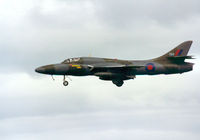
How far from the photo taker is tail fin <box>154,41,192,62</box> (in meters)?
54.8

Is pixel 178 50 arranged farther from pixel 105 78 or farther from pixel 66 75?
pixel 66 75

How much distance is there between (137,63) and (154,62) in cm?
242

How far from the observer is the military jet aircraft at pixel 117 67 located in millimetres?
50875

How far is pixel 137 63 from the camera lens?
53656 millimetres

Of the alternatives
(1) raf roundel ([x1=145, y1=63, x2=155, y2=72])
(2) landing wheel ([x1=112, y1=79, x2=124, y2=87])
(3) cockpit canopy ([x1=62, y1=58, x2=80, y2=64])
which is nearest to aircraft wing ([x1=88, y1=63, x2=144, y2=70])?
(2) landing wheel ([x1=112, y1=79, x2=124, y2=87])

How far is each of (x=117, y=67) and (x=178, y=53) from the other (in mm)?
9810

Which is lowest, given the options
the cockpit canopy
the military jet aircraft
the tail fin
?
the military jet aircraft

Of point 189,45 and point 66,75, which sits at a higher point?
point 189,45

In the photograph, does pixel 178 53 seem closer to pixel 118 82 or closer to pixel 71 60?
pixel 118 82

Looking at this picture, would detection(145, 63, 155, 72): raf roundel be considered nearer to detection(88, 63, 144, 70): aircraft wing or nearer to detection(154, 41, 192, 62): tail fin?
detection(154, 41, 192, 62): tail fin

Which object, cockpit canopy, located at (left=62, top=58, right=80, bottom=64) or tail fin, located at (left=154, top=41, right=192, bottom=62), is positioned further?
tail fin, located at (left=154, top=41, right=192, bottom=62)

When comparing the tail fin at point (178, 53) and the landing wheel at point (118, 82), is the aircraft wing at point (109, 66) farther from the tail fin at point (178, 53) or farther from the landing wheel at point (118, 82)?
the tail fin at point (178, 53)

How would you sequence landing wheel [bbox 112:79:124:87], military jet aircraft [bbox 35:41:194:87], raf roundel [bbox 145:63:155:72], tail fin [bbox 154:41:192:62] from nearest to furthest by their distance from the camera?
military jet aircraft [bbox 35:41:194:87], landing wheel [bbox 112:79:124:87], raf roundel [bbox 145:63:155:72], tail fin [bbox 154:41:192:62]

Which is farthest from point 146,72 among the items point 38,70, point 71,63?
point 38,70
